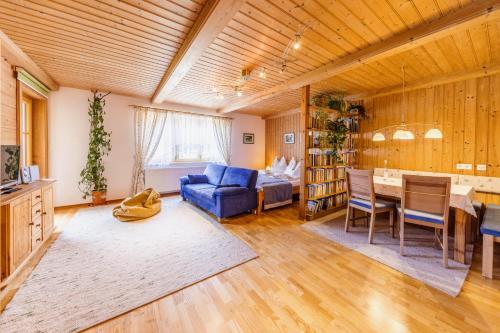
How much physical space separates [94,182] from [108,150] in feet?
2.54

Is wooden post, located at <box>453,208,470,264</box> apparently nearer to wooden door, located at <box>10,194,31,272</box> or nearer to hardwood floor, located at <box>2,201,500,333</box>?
hardwood floor, located at <box>2,201,500,333</box>

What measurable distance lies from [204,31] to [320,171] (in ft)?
9.70

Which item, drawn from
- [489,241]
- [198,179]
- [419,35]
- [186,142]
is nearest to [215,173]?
[198,179]

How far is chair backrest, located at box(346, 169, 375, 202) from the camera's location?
8.90 feet

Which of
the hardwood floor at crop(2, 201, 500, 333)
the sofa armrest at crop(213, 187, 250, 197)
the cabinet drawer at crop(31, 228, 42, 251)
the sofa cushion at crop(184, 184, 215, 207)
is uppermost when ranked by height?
the sofa armrest at crop(213, 187, 250, 197)

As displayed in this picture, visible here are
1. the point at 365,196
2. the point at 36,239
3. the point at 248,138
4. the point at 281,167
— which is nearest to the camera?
the point at 36,239

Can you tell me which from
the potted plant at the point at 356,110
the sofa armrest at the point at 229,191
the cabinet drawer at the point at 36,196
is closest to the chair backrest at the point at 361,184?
the sofa armrest at the point at 229,191

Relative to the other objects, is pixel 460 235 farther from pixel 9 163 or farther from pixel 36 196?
pixel 9 163

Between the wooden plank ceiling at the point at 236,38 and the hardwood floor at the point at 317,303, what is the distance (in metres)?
2.60

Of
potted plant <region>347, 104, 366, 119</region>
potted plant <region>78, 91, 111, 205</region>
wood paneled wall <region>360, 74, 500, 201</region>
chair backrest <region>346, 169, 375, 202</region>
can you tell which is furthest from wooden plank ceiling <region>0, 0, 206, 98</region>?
wood paneled wall <region>360, 74, 500, 201</region>

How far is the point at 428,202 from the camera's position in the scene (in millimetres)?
2275

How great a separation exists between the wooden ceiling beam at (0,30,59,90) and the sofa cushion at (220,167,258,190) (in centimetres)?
348

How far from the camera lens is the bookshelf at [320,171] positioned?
3678mm

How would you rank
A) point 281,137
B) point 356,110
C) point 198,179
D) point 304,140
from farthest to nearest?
point 281,137
point 198,179
point 356,110
point 304,140
